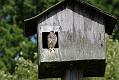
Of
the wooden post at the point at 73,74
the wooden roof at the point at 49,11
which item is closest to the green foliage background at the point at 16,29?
the wooden roof at the point at 49,11

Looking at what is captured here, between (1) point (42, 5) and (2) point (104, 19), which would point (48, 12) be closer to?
(2) point (104, 19)

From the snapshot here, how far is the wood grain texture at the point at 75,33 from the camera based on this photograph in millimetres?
10438

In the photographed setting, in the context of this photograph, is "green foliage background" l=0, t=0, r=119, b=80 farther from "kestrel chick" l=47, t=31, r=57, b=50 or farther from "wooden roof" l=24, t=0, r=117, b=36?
"kestrel chick" l=47, t=31, r=57, b=50

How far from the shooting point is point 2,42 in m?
36.6

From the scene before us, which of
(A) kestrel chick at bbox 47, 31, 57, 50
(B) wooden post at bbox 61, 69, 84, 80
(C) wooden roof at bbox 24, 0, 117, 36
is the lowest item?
(B) wooden post at bbox 61, 69, 84, 80

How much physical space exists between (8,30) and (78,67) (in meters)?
27.5

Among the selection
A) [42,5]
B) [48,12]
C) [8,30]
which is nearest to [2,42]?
[8,30]

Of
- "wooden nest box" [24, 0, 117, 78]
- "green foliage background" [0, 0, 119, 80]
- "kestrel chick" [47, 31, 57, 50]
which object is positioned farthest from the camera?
"green foliage background" [0, 0, 119, 80]

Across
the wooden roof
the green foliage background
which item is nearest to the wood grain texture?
the wooden roof

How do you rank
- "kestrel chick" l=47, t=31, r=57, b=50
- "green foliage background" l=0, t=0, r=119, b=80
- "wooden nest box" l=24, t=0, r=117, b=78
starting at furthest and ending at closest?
1. "green foliage background" l=0, t=0, r=119, b=80
2. "kestrel chick" l=47, t=31, r=57, b=50
3. "wooden nest box" l=24, t=0, r=117, b=78

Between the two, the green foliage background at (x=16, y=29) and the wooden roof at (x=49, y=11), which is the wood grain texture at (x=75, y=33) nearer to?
the wooden roof at (x=49, y=11)

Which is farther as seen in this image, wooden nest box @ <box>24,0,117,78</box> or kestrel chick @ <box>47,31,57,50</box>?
kestrel chick @ <box>47,31,57,50</box>

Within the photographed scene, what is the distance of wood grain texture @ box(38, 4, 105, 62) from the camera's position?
10.4m

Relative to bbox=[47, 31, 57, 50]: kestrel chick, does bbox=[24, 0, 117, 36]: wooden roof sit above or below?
above
